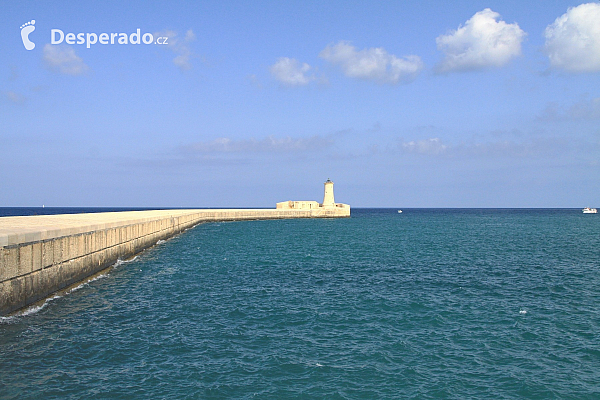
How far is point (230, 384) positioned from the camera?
33.2 ft

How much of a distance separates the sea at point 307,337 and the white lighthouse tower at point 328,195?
74.7 m

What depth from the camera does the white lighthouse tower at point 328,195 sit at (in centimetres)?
9981

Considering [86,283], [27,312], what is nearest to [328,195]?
[86,283]

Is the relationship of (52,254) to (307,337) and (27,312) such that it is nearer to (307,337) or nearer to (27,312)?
(27,312)

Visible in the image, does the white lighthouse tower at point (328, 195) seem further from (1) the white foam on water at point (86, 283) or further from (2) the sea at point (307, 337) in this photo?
(1) the white foam on water at point (86, 283)

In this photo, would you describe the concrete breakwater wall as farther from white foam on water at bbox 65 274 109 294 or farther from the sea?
the sea


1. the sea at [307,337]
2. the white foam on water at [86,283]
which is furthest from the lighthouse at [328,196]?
the white foam on water at [86,283]

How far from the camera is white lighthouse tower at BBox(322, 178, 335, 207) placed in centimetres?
9981

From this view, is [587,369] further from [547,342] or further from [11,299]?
[11,299]

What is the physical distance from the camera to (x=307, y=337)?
44.3 ft

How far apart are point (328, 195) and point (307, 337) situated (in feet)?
289

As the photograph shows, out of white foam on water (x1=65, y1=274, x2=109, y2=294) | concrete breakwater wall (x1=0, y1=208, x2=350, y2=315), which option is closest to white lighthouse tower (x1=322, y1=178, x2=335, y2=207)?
concrete breakwater wall (x1=0, y1=208, x2=350, y2=315)

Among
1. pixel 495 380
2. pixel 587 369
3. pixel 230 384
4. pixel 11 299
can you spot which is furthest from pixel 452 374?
pixel 11 299

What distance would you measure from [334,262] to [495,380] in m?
19.5
